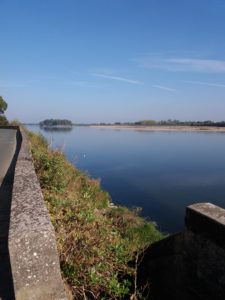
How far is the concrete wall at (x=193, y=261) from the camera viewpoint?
476 centimetres

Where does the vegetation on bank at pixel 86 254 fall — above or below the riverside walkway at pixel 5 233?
below

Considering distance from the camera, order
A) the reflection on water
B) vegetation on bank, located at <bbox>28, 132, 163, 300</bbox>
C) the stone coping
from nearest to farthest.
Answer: vegetation on bank, located at <bbox>28, 132, 163, 300</bbox>
the stone coping
the reflection on water

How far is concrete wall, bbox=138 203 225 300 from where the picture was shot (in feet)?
15.6

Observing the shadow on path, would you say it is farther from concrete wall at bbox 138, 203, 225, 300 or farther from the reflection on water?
the reflection on water

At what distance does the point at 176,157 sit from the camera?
41156 mm

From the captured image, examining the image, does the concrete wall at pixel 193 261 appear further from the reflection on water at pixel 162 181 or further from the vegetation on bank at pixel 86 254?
the reflection on water at pixel 162 181

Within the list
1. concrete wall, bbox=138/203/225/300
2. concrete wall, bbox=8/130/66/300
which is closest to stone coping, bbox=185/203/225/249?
concrete wall, bbox=138/203/225/300

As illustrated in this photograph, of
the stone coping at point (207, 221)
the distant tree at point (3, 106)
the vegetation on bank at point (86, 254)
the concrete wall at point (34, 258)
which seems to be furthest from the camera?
the distant tree at point (3, 106)

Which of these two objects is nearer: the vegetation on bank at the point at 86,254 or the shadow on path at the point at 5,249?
the shadow on path at the point at 5,249

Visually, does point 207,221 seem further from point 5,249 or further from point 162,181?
point 162,181

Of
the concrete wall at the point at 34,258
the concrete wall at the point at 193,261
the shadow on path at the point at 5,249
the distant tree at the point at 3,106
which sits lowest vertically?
the concrete wall at the point at 193,261

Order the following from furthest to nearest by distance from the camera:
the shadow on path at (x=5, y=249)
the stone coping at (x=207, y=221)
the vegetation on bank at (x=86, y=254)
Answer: the stone coping at (x=207, y=221), the vegetation on bank at (x=86, y=254), the shadow on path at (x=5, y=249)

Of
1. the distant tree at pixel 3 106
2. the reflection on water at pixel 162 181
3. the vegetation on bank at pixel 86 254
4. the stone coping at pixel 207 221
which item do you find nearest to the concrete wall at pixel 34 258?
the vegetation on bank at pixel 86 254

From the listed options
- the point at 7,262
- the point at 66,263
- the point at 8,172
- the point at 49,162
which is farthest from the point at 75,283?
the point at 8,172
